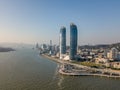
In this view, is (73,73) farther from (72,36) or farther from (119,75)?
(72,36)

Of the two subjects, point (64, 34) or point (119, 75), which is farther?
point (64, 34)

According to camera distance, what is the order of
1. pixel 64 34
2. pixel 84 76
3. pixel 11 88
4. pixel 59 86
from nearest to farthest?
Answer: pixel 11 88
pixel 59 86
pixel 84 76
pixel 64 34

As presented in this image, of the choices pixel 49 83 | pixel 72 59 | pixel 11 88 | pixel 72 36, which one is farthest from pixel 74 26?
pixel 11 88

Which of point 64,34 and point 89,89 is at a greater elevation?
point 64,34

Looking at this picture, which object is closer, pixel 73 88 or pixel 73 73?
pixel 73 88

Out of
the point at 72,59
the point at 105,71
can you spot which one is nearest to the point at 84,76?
the point at 105,71

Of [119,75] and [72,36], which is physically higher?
[72,36]

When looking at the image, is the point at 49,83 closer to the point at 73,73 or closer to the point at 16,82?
the point at 16,82

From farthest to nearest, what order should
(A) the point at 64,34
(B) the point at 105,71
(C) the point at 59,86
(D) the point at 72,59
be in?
(A) the point at 64,34, (D) the point at 72,59, (B) the point at 105,71, (C) the point at 59,86

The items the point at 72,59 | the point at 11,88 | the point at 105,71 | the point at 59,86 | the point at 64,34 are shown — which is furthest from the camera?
the point at 64,34
